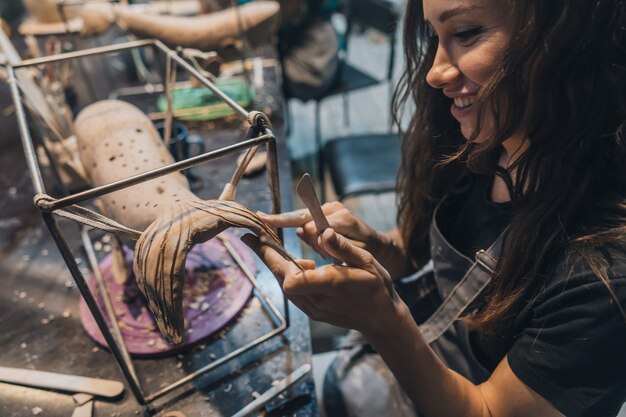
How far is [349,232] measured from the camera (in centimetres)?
72

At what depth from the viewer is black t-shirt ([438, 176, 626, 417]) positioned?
489mm

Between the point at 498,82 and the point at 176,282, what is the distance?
42 centimetres

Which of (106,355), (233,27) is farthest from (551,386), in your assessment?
(233,27)

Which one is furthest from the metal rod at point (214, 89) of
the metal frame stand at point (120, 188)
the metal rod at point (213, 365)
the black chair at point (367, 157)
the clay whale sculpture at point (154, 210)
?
the black chair at point (367, 157)

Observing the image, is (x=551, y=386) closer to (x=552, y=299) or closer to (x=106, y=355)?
(x=552, y=299)

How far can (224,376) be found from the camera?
0.63 m

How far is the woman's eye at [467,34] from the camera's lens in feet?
1.62

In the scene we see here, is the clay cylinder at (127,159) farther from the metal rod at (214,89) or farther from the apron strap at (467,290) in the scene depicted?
the apron strap at (467,290)

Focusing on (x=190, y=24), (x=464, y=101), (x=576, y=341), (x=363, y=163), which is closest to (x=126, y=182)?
(x=464, y=101)

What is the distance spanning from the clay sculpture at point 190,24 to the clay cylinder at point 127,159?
0.45 meters

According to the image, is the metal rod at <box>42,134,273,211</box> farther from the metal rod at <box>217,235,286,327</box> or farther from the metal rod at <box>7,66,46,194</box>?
the metal rod at <box>217,235,286,327</box>

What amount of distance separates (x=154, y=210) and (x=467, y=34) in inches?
16.8

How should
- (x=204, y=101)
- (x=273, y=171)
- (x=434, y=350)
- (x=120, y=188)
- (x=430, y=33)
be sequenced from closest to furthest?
1. (x=120, y=188)
2. (x=273, y=171)
3. (x=430, y=33)
4. (x=434, y=350)
5. (x=204, y=101)

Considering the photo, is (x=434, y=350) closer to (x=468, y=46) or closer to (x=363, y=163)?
(x=468, y=46)
